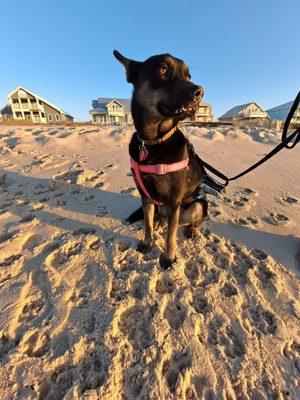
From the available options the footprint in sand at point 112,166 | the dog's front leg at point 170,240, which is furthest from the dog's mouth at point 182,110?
the footprint in sand at point 112,166

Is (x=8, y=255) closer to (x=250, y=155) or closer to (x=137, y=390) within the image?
(x=137, y=390)

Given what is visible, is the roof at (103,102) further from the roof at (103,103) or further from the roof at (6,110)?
the roof at (6,110)

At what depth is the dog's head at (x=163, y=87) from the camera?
228 centimetres

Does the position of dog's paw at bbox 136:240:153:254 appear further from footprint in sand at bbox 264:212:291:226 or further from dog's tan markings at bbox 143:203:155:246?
footprint in sand at bbox 264:212:291:226

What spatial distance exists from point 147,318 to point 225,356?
29.5 inches

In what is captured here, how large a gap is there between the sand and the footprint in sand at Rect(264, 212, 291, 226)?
0.10 ft

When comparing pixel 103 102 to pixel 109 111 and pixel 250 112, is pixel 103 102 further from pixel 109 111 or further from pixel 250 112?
pixel 250 112

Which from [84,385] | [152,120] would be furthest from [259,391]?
[152,120]

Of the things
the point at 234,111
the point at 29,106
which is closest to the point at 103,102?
the point at 29,106

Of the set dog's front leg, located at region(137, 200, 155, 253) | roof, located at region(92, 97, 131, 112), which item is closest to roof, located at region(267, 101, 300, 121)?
roof, located at region(92, 97, 131, 112)

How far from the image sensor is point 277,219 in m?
3.89

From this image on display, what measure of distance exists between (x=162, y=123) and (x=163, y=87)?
375 mm

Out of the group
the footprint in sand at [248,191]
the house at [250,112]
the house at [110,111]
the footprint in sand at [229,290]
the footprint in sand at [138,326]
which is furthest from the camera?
the house at [250,112]

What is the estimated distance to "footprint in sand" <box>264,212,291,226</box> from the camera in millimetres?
3776
